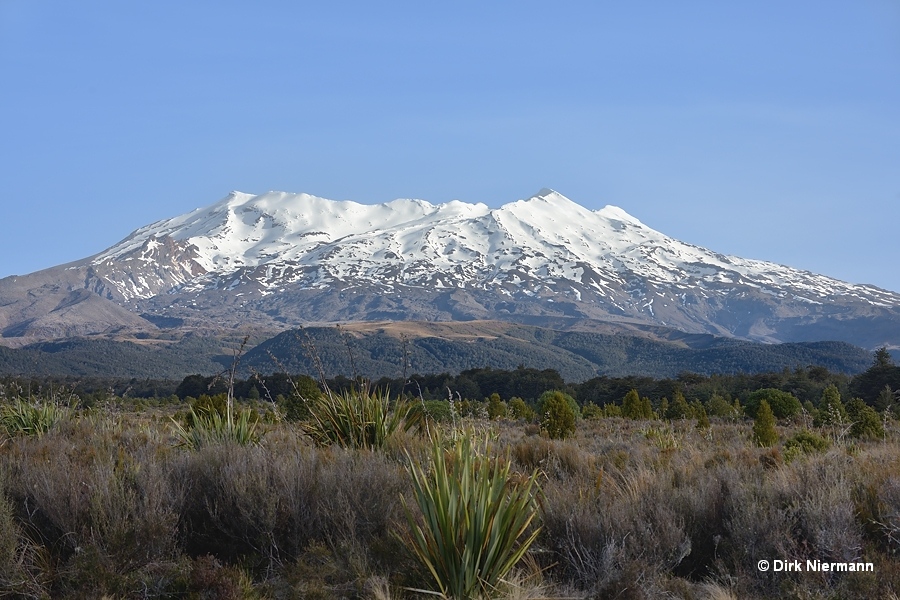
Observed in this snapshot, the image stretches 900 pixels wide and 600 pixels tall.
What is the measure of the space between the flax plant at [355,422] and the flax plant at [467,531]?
313 cm

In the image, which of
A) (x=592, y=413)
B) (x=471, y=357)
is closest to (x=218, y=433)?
(x=592, y=413)

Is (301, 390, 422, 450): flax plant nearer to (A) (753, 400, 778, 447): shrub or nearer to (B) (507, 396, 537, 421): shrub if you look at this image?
(A) (753, 400, 778, 447): shrub

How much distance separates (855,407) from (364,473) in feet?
60.0

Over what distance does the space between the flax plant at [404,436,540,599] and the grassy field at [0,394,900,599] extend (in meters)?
0.07

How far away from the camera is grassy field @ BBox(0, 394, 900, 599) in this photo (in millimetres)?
5473

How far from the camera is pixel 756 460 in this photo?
8.91 metres

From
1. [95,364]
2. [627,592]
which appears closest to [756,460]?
[627,592]

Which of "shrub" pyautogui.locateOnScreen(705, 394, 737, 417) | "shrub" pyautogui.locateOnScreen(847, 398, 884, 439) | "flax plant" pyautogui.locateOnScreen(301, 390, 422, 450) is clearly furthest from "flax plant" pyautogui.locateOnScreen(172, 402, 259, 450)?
"shrub" pyautogui.locateOnScreen(705, 394, 737, 417)

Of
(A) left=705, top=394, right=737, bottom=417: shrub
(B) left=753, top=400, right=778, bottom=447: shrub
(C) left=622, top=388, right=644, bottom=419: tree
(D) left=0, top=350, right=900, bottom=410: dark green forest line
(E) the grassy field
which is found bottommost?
(D) left=0, top=350, right=900, bottom=410: dark green forest line

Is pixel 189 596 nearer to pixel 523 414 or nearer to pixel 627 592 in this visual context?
pixel 627 592

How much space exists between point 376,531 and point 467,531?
1223 mm

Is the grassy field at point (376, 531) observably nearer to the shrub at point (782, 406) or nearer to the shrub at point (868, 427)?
the shrub at point (868, 427)

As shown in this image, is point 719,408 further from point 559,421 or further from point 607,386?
point 607,386

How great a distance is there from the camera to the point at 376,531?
6.26 metres
